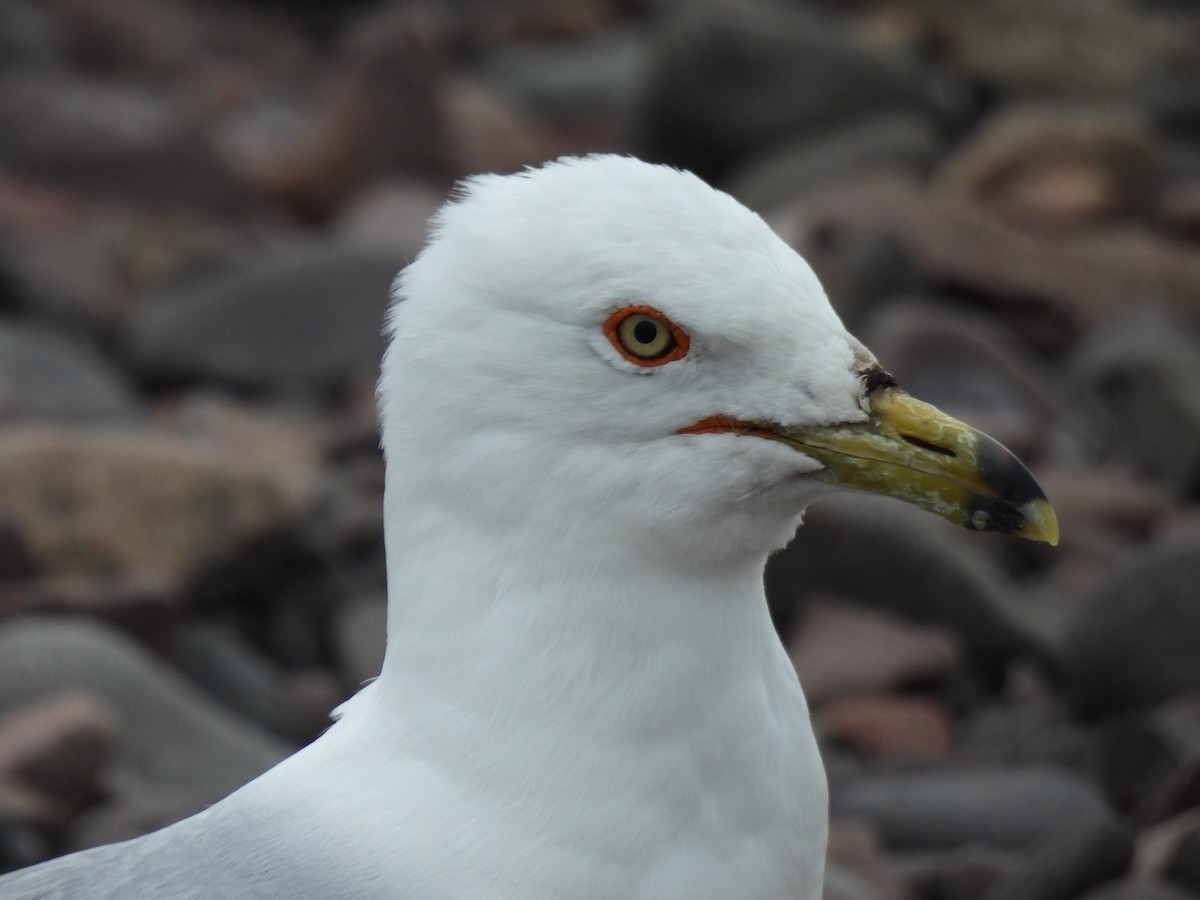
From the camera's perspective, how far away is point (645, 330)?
9.79 ft

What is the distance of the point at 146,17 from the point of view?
→ 609 inches

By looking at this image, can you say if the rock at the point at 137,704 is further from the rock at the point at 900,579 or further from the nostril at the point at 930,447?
the nostril at the point at 930,447

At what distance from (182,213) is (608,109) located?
14.2ft

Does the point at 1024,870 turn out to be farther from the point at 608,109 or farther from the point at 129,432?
the point at 608,109

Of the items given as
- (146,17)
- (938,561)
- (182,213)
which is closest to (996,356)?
(938,561)

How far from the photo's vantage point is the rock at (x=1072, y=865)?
186 inches

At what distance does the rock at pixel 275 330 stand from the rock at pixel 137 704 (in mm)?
3397

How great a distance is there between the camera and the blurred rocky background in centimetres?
548

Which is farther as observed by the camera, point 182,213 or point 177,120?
point 177,120

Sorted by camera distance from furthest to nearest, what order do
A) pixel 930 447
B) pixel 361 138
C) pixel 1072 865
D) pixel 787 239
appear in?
pixel 361 138 → pixel 787 239 → pixel 1072 865 → pixel 930 447

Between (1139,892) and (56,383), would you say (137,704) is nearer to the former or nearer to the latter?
(1139,892)

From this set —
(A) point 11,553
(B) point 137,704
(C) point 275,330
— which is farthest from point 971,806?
(C) point 275,330

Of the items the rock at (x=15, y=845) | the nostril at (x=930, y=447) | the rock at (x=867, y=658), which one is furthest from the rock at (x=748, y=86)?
the nostril at (x=930, y=447)

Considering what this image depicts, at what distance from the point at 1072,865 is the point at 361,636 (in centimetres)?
280
